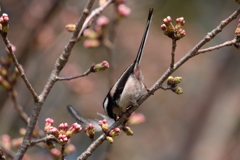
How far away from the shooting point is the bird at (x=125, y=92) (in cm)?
232

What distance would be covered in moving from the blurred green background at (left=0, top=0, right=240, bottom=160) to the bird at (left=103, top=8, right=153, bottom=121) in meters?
0.32

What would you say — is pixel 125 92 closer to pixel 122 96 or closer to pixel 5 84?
pixel 122 96

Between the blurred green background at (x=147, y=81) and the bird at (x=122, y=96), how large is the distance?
0.33 meters

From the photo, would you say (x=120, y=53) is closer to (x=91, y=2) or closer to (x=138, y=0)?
(x=138, y=0)

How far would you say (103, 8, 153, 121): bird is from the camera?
2.32 metres

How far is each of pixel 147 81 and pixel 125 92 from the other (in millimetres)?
7149

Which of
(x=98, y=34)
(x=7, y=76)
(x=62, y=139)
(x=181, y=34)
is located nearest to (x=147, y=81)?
(x=98, y=34)

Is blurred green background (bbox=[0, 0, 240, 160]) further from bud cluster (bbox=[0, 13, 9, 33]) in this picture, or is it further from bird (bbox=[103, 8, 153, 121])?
bud cluster (bbox=[0, 13, 9, 33])

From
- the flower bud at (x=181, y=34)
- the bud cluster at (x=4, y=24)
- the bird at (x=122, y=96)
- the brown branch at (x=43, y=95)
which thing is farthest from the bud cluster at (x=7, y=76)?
the flower bud at (x=181, y=34)

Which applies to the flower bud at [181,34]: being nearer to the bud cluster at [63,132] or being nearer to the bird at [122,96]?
the bird at [122,96]

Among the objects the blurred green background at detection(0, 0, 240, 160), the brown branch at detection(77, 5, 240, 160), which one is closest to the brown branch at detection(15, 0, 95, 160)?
the brown branch at detection(77, 5, 240, 160)

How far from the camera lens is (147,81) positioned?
946 cm

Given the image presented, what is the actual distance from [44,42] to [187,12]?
24.4 feet

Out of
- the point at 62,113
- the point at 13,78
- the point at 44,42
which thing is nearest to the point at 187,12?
the point at 62,113
